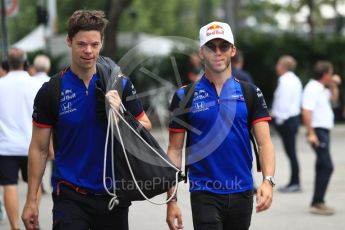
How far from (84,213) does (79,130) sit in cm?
50

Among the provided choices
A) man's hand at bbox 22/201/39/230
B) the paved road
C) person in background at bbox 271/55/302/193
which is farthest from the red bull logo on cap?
person in background at bbox 271/55/302/193

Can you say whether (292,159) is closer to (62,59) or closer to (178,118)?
(178,118)

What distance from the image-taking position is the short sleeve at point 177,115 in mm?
5168

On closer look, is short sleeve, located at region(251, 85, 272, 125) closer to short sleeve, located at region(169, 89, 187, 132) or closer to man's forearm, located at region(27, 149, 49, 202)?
short sleeve, located at region(169, 89, 187, 132)

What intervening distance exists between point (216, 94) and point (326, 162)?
506 cm

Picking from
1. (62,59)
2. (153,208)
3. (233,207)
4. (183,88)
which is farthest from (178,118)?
(62,59)

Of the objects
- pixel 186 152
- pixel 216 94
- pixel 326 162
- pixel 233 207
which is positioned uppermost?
pixel 216 94

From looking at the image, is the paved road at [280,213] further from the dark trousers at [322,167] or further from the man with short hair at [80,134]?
A: the man with short hair at [80,134]

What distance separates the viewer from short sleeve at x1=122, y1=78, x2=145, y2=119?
15.8ft

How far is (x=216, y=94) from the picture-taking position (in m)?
5.14

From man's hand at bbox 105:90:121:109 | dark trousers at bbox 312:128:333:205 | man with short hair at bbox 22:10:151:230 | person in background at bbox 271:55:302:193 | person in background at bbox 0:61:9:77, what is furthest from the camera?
person in background at bbox 271:55:302:193

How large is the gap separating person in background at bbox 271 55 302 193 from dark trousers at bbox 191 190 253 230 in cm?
677

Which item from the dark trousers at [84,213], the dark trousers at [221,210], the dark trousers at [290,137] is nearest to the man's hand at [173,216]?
the dark trousers at [221,210]

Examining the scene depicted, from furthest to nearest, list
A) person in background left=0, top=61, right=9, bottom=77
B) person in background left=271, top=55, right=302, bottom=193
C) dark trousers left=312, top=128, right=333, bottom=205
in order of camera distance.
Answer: person in background left=271, top=55, right=302, bottom=193 < dark trousers left=312, top=128, right=333, bottom=205 < person in background left=0, top=61, right=9, bottom=77
